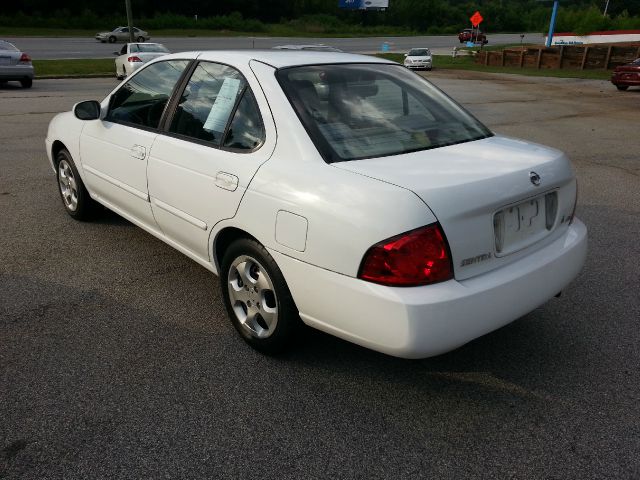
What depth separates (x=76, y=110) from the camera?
4125 mm

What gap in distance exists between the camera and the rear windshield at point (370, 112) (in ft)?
8.93

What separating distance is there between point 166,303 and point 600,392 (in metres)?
2.59

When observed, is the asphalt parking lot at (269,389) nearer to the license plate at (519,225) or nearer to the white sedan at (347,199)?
the white sedan at (347,199)

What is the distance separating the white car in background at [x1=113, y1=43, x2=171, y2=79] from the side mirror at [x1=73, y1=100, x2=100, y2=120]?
16197 millimetres

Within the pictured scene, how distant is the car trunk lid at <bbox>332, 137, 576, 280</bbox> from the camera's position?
2.30 meters

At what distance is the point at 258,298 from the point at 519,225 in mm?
1368

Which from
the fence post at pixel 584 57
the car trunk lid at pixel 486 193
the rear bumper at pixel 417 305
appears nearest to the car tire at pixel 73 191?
the rear bumper at pixel 417 305

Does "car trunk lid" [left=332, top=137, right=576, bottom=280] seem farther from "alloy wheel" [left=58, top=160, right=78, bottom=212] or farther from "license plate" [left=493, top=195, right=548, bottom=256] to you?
"alloy wheel" [left=58, top=160, right=78, bottom=212]

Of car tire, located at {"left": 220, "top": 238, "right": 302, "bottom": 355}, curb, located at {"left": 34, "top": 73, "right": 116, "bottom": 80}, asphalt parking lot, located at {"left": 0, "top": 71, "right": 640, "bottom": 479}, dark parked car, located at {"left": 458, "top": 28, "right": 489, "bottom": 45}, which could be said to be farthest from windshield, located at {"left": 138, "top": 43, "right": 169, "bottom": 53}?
dark parked car, located at {"left": 458, "top": 28, "right": 489, "bottom": 45}

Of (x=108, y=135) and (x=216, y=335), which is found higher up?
(x=108, y=135)

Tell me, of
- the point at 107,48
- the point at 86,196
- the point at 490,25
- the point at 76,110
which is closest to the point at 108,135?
the point at 76,110

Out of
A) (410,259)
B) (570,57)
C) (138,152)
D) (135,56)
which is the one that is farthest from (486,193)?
(570,57)

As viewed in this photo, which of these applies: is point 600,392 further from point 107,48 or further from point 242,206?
point 107,48

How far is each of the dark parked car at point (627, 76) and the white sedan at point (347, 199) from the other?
19491 mm
